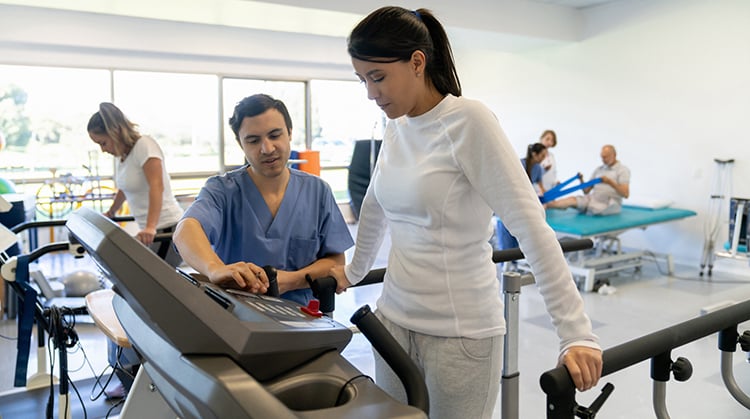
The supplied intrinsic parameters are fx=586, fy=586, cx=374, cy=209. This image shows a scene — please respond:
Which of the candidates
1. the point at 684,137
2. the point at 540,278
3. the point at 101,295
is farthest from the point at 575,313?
the point at 684,137

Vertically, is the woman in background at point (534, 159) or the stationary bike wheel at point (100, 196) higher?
the woman in background at point (534, 159)

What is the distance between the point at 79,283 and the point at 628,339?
12.8ft

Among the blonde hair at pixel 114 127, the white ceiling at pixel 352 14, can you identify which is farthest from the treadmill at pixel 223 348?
the white ceiling at pixel 352 14

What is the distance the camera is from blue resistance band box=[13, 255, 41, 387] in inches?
103

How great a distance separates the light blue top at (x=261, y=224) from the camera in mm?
1470

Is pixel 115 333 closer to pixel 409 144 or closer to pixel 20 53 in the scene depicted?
pixel 409 144

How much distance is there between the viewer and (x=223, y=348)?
697mm

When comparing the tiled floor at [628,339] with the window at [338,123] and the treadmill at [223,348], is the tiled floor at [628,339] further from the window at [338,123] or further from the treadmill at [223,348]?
the window at [338,123]

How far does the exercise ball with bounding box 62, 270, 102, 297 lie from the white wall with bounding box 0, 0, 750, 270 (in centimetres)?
320

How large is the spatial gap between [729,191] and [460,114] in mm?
6052

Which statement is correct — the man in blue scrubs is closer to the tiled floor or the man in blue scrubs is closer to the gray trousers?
the gray trousers

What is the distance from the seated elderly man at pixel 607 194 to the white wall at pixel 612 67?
1.12 metres

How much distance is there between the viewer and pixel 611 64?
6.98 m

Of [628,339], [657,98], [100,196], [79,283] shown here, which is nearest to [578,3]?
[657,98]
